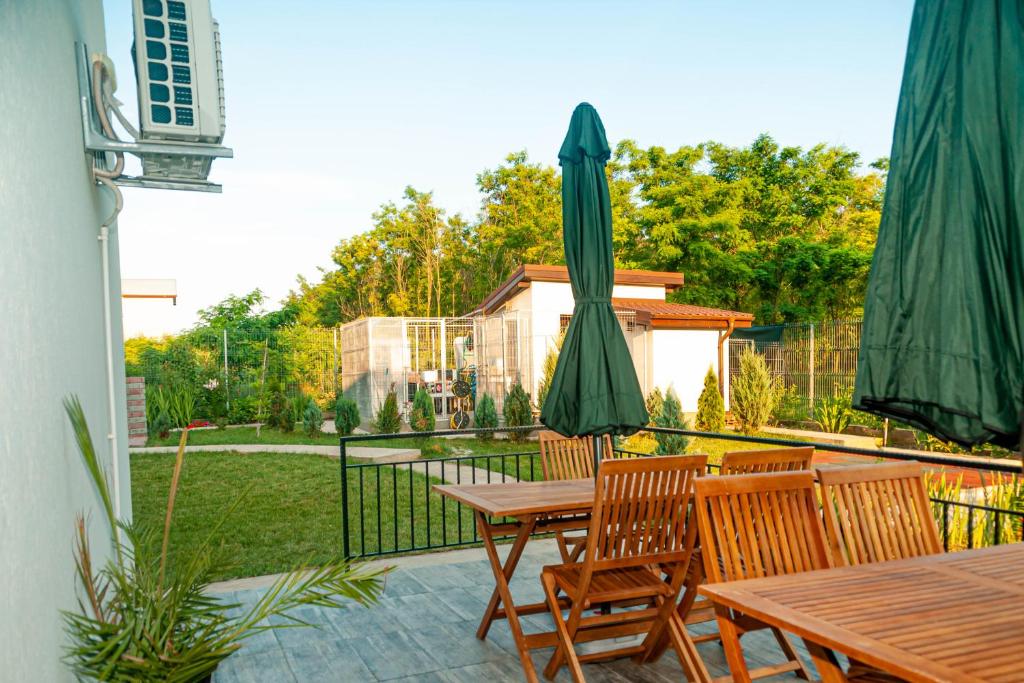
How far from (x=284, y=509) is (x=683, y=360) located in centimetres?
980

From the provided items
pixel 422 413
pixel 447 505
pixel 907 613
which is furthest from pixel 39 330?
pixel 422 413

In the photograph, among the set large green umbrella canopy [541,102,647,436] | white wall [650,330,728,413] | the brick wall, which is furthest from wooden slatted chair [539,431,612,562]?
white wall [650,330,728,413]

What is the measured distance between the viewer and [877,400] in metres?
1.57

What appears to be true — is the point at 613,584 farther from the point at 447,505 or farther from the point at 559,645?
the point at 447,505

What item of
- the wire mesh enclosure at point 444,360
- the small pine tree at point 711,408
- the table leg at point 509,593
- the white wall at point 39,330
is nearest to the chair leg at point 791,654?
the table leg at point 509,593

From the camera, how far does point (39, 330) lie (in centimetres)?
171

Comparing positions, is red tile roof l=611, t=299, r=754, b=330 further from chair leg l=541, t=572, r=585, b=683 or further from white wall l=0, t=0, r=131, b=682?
white wall l=0, t=0, r=131, b=682

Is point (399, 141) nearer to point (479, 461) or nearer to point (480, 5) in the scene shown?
point (480, 5)

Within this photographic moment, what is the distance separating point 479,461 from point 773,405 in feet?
21.0

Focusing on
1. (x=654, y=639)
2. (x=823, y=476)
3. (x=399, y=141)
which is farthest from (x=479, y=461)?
(x=399, y=141)

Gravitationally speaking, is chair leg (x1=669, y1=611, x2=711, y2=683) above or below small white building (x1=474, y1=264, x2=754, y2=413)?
below

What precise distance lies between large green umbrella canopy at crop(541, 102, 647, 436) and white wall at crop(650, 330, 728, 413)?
1094 centimetres

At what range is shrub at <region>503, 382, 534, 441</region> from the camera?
11.6m

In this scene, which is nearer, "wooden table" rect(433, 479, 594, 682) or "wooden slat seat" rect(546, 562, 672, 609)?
"wooden slat seat" rect(546, 562, 672, 609)
